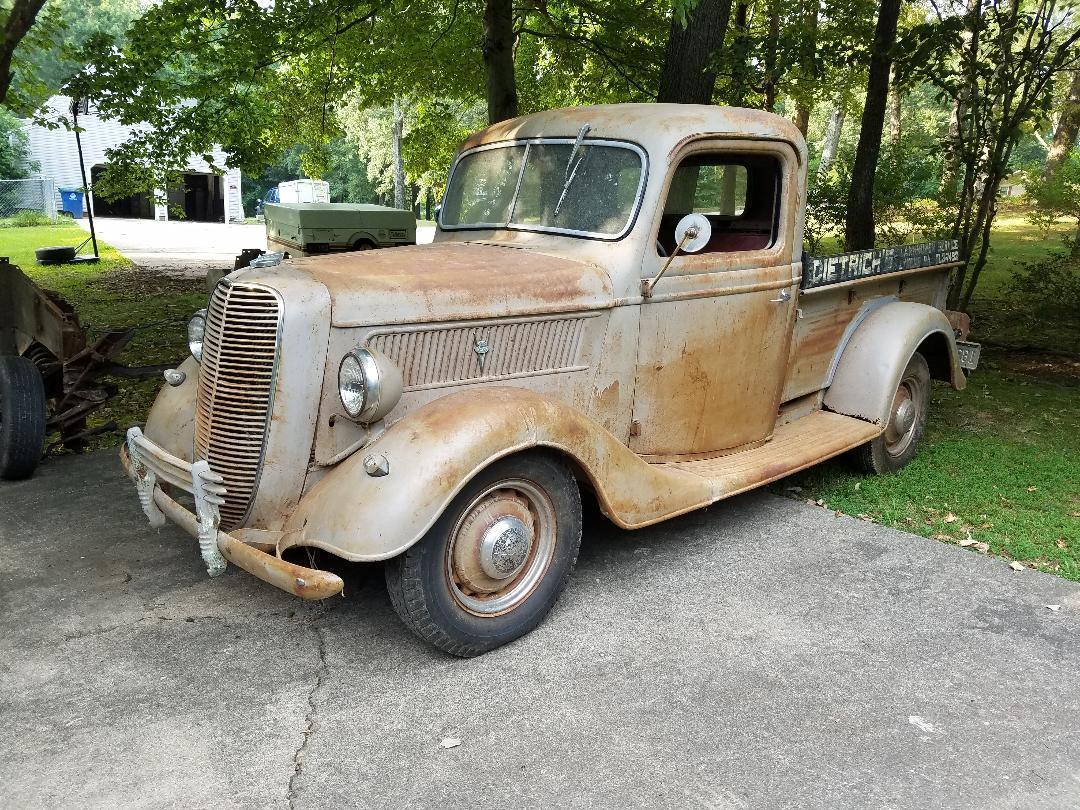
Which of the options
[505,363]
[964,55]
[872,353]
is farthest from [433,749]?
[964,55]

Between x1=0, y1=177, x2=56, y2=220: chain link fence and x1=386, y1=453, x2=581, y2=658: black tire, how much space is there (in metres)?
30.6

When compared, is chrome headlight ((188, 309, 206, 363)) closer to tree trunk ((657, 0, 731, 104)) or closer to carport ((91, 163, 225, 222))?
tree trunk ((657, 0, 731, 104))

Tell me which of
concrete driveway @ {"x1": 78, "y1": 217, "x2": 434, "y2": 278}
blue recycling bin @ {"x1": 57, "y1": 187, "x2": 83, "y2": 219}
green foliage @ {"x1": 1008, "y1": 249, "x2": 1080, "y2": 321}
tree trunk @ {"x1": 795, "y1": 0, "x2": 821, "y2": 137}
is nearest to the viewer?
tree trunk @ {"x1": 795, "y1": 0, "x2": 821, "y2": 137}

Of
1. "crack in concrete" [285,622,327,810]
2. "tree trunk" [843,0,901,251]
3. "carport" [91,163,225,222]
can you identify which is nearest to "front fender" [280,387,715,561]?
"crack in concrete" [285,622,327,810]

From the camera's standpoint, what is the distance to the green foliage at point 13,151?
103 feet

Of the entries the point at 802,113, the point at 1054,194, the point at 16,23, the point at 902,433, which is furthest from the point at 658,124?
the point at 802,113

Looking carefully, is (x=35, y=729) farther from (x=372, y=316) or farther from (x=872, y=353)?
(x=872, y=353)

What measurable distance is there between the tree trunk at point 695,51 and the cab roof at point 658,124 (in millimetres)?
2705

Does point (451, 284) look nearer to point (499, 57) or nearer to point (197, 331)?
point (197, 331)

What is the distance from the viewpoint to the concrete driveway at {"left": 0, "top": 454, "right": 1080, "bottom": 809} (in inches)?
106

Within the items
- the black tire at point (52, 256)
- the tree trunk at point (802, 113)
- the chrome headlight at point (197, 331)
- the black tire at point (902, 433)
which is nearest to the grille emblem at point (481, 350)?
the chrome headlight at point (197, 331)

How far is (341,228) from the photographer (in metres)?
15.1

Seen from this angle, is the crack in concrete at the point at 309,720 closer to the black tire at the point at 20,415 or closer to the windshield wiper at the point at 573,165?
the windshield wiper at the point at 573,165

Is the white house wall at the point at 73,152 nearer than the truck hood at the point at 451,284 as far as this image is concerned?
No
